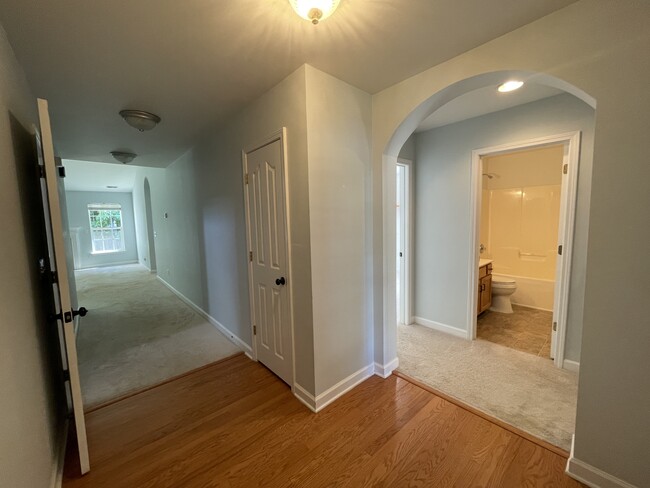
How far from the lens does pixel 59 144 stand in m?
3.15

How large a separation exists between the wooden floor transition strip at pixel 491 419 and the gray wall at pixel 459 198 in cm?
112

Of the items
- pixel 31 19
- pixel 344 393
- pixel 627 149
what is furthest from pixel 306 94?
pixel 344 393

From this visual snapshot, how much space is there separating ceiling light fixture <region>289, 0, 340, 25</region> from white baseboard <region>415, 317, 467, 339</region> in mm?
3093

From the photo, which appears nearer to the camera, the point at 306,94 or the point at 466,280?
the point at 306,94

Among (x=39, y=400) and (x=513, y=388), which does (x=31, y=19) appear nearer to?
(x=39, y=400)

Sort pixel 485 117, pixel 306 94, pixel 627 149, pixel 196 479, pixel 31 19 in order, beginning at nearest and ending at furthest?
pixel 627 149 → pixel 31 19 → pixel 196 479 → pixel 306 94 → pixel 485 117

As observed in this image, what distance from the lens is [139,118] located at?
92.2 inches

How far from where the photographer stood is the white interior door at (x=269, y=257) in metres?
2.05

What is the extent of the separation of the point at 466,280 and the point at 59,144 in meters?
4.96

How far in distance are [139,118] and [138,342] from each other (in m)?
2.42

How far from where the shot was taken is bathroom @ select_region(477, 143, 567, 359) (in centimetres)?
373

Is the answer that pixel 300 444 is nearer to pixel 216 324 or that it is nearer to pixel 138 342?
pixel 216 324

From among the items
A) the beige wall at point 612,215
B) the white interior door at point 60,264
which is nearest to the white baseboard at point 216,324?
the white interior door at point 60,264

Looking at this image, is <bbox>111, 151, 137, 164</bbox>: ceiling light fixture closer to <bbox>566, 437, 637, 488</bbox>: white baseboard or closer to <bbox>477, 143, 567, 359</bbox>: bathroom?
<bbox>477, 143, 567, 359</bbox>: bathroom
